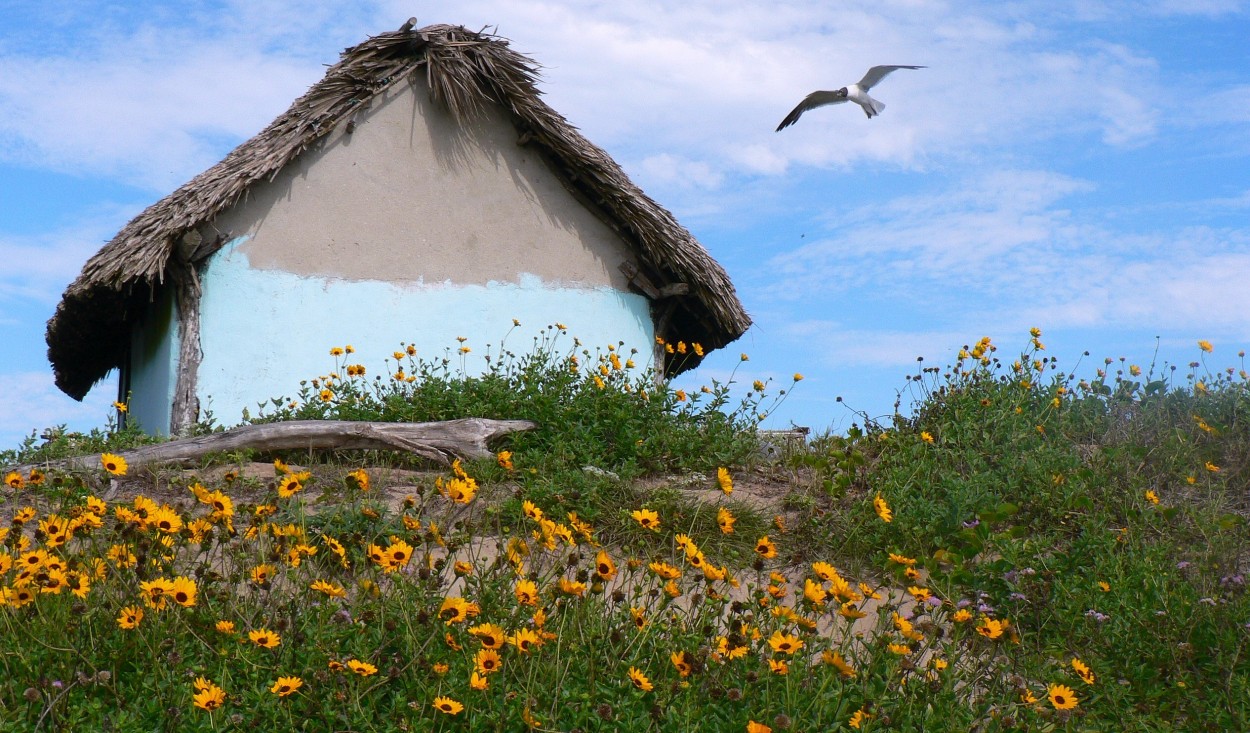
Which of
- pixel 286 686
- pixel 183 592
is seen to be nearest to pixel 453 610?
pixel 286 686

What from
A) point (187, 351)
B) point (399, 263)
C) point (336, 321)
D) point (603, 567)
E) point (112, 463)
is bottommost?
point (603, 567)

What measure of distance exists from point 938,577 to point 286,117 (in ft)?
21.6

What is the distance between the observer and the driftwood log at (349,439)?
671 cm

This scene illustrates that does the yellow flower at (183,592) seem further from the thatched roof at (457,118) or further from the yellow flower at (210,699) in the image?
the thatched roof at (457,118)

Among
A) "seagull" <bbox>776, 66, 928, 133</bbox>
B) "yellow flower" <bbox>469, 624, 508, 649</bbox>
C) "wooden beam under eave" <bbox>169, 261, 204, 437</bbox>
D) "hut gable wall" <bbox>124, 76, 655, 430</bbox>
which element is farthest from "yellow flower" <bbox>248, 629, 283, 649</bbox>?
"seagull" <bbox>776, 66, 928, 133</bbox>

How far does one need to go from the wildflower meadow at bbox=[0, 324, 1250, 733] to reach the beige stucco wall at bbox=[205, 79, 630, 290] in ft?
6.04

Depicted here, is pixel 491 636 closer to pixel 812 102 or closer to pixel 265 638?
pixel 265 638

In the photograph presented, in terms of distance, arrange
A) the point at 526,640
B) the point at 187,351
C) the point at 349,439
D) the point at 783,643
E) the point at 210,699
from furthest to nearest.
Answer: the point at 187,351, the point at 349,439, the point at 783,643, the point at 526,640, the point at 210,699

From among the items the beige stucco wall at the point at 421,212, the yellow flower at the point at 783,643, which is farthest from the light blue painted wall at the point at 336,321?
the yellow flower at the point at 783,643

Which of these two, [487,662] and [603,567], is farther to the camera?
[603,567]

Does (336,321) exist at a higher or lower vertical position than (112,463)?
higher

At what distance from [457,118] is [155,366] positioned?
340 cm

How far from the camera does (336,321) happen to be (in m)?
9.11

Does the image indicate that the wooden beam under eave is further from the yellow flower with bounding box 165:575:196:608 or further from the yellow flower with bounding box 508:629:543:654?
the yellow flower with bounding box 508:629:543:654
